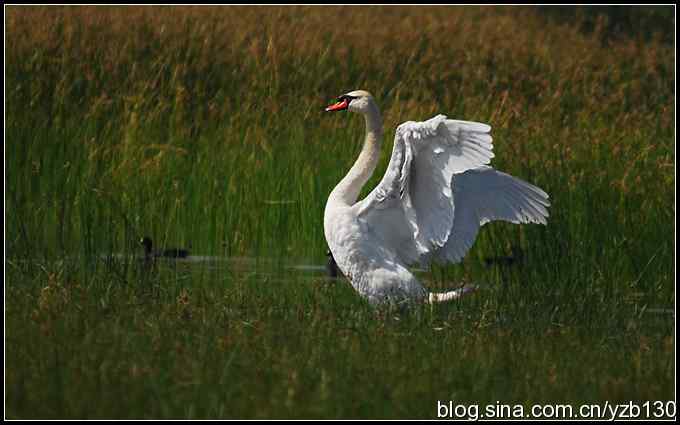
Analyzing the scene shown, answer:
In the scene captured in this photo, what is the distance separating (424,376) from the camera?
5.61 m

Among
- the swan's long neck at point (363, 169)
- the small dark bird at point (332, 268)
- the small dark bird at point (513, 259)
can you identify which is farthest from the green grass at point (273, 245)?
the swan's long neck at point (363, 169)

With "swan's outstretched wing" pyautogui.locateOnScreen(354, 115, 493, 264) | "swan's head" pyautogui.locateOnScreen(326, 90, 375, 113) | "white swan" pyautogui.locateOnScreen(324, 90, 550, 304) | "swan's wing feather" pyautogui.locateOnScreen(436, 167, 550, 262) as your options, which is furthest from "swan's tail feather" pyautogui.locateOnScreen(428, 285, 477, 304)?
"swan's head" pyautogui.locateOnScreen(326, 90, 375, 113)

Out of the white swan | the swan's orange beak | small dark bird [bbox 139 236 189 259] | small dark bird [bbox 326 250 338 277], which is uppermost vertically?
the swan's orange beak

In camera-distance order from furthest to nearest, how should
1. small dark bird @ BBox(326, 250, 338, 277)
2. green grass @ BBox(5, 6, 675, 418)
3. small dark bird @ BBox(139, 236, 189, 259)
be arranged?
small dark bird @ BBox(326, 250, 338, 277), small dark bird @ BBox(139, 236, 189, 259), green grass @ BBox(5, 6, 675, 418)

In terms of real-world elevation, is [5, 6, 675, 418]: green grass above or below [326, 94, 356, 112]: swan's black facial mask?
below

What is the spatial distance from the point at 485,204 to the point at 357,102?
106 cm

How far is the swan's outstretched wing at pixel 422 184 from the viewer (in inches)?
274

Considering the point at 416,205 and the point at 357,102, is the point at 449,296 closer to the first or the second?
the point at 416,205

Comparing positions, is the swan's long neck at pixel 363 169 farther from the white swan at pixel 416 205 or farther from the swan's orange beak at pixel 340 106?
the swan's orange beak at pixel 340 106

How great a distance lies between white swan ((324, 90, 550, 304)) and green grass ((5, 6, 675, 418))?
0.25 m

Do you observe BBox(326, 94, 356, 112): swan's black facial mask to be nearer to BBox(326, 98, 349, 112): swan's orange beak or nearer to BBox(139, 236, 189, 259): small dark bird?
BBox(326, 98, 349, 112): swan's orange beak

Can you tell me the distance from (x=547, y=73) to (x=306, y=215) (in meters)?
6.57

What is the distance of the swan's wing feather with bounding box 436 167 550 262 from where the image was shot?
800cm

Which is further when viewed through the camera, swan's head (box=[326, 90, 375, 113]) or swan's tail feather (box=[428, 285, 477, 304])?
swan's head (box=[326, 90, 375, 113])
